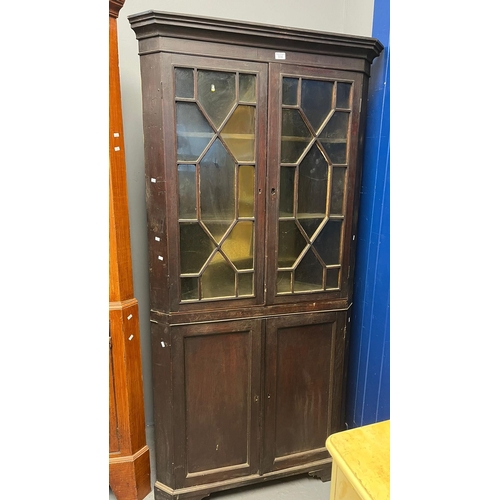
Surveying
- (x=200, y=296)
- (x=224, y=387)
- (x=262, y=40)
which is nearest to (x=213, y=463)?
(x=224, y=387)

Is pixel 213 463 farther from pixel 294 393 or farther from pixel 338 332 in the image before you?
pixel 338 332

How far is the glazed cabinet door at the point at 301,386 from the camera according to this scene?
1.69 m

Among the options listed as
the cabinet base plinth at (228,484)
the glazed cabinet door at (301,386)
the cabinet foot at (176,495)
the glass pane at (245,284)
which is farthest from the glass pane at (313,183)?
the cabinet foot at (176,495)

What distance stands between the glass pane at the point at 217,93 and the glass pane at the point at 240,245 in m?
0.40

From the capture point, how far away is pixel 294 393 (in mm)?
1742

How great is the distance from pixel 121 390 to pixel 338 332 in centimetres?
95

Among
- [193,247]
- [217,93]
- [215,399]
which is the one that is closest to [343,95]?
[217,93]

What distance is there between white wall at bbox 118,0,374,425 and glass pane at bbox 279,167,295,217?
77 cm

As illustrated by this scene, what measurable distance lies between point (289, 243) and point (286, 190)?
218mm

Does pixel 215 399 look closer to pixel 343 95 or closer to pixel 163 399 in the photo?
pixel 163 399

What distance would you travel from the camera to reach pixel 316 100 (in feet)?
5.09

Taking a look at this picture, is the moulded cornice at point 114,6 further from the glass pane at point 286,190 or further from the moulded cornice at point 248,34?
the glass pane at point 286,190

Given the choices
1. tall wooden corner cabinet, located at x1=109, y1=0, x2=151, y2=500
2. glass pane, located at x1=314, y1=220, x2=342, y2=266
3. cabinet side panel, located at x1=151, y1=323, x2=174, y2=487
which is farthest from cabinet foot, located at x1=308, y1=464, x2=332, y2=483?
glass pane, located at x1=314, y1=220, x2=342, y2=266
